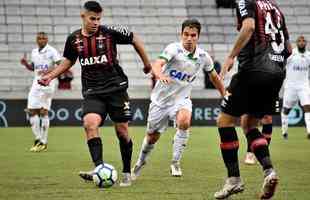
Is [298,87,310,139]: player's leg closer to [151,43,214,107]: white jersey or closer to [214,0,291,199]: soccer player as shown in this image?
[151,43,214,107]: white jersey

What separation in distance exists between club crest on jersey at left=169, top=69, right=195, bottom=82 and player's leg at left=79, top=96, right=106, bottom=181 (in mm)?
1754

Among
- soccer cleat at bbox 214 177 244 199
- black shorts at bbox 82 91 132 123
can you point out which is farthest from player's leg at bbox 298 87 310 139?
soccer cleat at bbox 214 177 244 199

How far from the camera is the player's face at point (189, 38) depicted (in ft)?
36.3

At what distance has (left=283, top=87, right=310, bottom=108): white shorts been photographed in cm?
2058

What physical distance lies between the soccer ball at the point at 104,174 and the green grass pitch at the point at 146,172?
0.11 m

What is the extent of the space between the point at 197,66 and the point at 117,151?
4.89 metres

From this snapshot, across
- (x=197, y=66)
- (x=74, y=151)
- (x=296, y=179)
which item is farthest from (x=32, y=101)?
(x=296, y=179)

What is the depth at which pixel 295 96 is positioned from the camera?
20.9 m

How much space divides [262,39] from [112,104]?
2381mm

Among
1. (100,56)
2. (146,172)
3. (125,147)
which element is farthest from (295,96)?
(100,56)

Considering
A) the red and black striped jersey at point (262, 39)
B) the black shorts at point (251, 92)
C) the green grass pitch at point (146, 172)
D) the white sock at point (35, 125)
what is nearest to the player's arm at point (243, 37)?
the red and black striped jersey at point (262, 39)

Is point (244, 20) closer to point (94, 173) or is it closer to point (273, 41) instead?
point (273, 41)

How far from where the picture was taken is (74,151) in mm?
15977

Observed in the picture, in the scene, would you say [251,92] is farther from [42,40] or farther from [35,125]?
[35,125]
